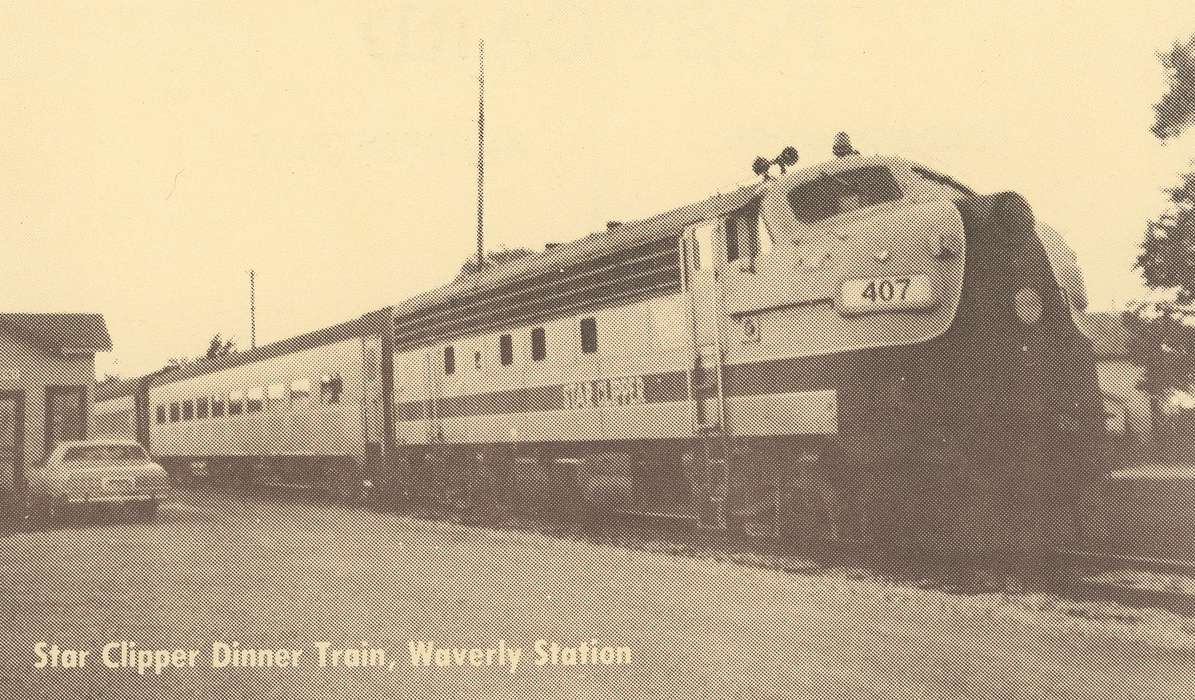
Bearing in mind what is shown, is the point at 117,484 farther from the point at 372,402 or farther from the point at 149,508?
the point at 372,402

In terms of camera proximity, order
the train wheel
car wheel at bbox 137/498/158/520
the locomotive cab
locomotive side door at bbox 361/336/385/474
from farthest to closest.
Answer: locomotive side door at bbox 361/336/385/474 < car wheel at bbox 137/498/158/520 < the train wheel < the locomotive cab

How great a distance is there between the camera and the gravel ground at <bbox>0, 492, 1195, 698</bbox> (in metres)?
5.85

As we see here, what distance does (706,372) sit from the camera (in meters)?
10.4

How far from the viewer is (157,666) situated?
21.5 ft

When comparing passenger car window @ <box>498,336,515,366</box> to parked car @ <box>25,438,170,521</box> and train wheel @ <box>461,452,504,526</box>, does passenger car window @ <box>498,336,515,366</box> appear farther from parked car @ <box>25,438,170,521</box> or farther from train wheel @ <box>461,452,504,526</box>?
parked car @ <box>25,438,170,521</box>

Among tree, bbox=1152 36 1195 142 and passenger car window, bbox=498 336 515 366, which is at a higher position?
tree, bbox=1152 36 1195 142

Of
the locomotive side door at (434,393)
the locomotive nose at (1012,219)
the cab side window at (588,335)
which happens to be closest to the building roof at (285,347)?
the locomotive side door at (434,393)

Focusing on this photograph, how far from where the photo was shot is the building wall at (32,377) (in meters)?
20.6

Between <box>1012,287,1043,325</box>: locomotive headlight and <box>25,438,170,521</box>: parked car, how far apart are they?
12476mm

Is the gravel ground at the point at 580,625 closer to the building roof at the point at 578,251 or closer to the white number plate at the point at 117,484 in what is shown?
the building roof at the point at 578,251

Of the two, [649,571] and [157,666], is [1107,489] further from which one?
[157,666]

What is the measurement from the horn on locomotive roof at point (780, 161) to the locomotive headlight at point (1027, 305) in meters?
2.53

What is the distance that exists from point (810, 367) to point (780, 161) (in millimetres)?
2236

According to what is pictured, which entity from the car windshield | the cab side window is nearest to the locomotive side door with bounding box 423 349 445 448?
the cab side window
